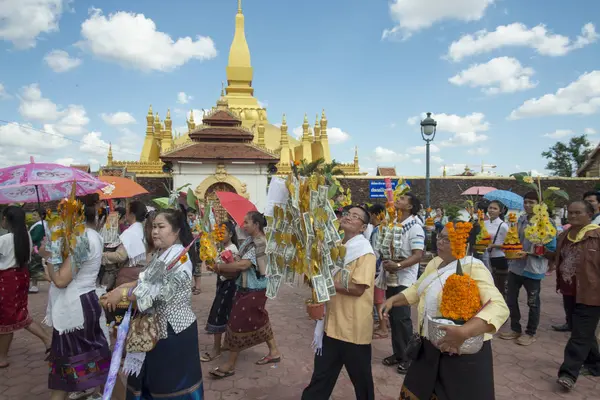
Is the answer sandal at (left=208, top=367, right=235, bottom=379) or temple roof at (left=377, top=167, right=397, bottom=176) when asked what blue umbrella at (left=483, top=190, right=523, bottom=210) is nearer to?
sandal at (left=208, top=367, right=235, bottom=379)

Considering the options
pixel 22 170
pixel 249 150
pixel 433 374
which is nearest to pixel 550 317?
pixel 433 374

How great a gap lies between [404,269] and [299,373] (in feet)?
5.54

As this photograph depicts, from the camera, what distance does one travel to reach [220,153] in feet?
57.9

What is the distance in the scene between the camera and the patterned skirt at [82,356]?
3.22 m

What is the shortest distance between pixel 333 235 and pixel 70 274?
2157 millimetres

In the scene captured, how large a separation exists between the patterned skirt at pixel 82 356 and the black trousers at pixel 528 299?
16.6 feet

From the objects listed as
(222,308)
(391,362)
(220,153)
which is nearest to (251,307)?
(222,308)

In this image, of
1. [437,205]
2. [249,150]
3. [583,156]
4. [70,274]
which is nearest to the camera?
[70,274]

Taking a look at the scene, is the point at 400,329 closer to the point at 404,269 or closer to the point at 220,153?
the point at 404,269

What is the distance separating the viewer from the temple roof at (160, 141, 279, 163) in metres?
17.3

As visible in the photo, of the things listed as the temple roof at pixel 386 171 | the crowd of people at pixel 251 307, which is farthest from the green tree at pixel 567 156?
the crowd of people at pixel 251 307

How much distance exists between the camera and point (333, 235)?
9.33ft

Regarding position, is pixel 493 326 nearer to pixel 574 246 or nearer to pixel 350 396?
pixel 350 396

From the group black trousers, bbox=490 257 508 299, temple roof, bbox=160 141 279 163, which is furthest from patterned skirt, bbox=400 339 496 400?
temple roof, bbox=160 141 279 163
